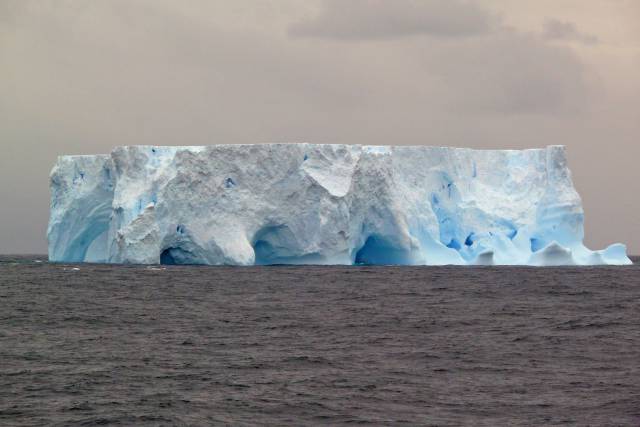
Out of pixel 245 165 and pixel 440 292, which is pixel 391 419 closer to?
pixel 440 292

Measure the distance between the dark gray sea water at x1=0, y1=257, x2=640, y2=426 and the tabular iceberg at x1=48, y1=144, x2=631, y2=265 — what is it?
4.37 metres

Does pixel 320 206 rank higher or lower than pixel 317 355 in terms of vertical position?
higher

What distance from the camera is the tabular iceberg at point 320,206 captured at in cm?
2812

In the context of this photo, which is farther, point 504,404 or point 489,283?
point 489,283

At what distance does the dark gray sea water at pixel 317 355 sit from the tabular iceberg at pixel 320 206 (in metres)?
4.37

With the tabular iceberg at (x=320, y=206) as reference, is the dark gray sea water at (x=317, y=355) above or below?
below

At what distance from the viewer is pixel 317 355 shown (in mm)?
12984

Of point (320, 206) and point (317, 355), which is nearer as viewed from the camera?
point (317, 355)

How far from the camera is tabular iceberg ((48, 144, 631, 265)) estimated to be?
28125 mm

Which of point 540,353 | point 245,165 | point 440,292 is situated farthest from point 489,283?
point 540,353

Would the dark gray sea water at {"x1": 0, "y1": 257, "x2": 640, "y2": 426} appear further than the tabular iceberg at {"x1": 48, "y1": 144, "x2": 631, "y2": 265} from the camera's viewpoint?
No

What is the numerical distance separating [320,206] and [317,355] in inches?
604

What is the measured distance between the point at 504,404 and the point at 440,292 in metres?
12.9

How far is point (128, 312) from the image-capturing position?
1834 centimetres
